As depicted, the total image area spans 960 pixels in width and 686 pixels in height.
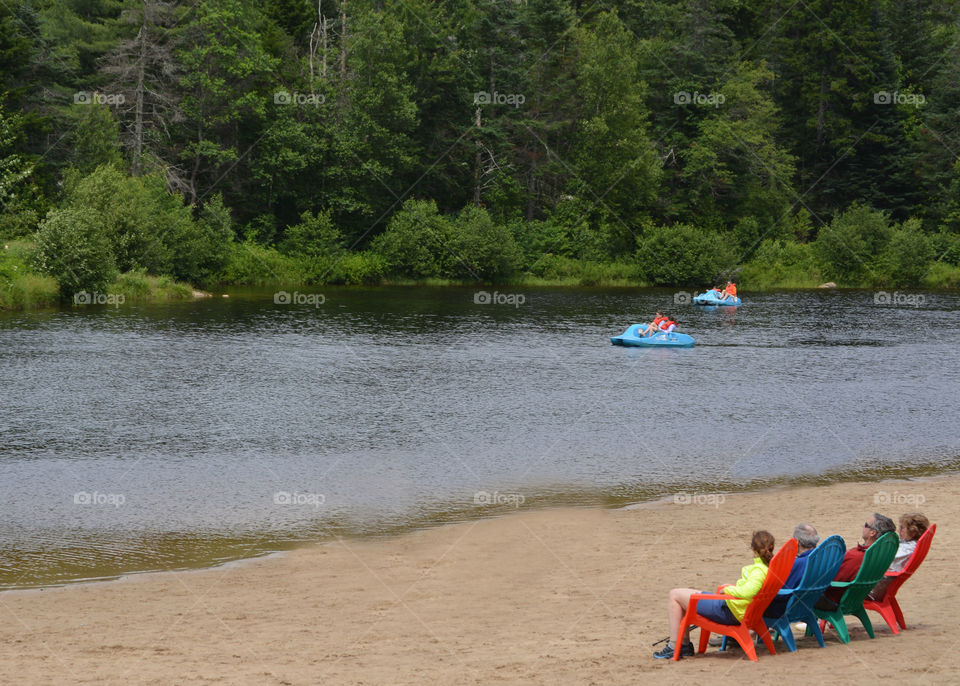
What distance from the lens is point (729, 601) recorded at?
884 cm

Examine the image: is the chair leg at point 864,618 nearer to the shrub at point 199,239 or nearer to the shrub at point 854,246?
the shrub at point 199,239

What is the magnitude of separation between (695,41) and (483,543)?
71573 mm

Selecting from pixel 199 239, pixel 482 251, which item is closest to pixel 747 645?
pixel 199 239

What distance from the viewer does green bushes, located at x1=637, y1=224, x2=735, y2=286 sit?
2724 inches

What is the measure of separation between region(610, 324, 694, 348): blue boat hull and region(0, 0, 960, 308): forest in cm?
2929

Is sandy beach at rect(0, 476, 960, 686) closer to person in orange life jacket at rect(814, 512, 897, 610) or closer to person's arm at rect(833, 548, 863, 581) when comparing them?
person in orange life jacket at rect(814, 512, 897, 610)

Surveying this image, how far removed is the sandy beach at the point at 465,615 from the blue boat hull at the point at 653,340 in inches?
869

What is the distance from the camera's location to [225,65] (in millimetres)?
67875

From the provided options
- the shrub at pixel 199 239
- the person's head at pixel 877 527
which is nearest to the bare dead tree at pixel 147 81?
the shrub at pixel 199 239

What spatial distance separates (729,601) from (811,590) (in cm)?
80

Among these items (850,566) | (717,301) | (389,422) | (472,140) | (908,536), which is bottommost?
(389,422)

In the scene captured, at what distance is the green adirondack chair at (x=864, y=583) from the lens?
910cm

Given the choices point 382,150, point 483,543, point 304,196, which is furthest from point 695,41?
point 483,543

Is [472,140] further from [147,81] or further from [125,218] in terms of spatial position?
[125,218]
